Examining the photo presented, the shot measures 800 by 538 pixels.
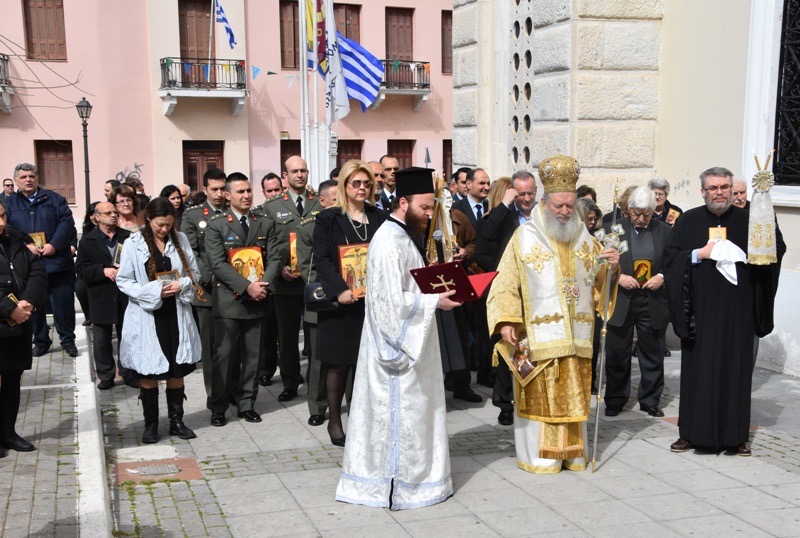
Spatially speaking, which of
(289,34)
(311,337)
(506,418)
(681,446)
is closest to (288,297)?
(311,337)

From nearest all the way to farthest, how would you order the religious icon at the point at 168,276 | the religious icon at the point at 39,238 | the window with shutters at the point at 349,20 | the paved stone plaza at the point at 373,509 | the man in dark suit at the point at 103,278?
the paved stone plaza at the point at 373,509
the religious icon at the point at 168,276
the man in dark suit at the point at 103,278
the religious icon at the point at 39,238
the window with shutters at the point at 349,20

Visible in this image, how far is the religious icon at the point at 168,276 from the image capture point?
6.74 meters

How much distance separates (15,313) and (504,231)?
3884mm

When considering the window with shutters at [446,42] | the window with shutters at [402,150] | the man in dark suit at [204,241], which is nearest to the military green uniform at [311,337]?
the man in dark suit at [204,241]

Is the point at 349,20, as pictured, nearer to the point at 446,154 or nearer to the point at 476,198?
the point at 446,154

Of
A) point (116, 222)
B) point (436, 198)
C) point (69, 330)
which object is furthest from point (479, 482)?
point (69, 330)

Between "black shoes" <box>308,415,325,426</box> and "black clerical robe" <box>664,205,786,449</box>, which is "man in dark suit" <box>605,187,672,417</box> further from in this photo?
"black shoes" <box>308,415,325,426</box>

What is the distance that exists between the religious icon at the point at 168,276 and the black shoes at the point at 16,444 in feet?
4.89

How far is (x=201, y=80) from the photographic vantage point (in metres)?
27.0

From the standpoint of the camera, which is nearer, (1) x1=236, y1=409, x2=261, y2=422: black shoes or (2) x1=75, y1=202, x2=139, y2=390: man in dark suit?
(1) x1=236, y1=409, x2=261, y2=422: black shoes

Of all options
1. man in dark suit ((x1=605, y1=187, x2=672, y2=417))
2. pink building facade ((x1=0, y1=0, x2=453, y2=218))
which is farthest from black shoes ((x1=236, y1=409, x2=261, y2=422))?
pink building facade ((x1=0, y1=0, x2=453, y2=218))

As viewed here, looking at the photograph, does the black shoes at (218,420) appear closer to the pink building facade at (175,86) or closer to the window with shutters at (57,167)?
the pink building facade at (175,86)

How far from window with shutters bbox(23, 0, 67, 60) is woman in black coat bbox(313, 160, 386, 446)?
70.3 ft

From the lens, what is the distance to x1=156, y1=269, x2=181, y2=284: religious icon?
22.1ft
